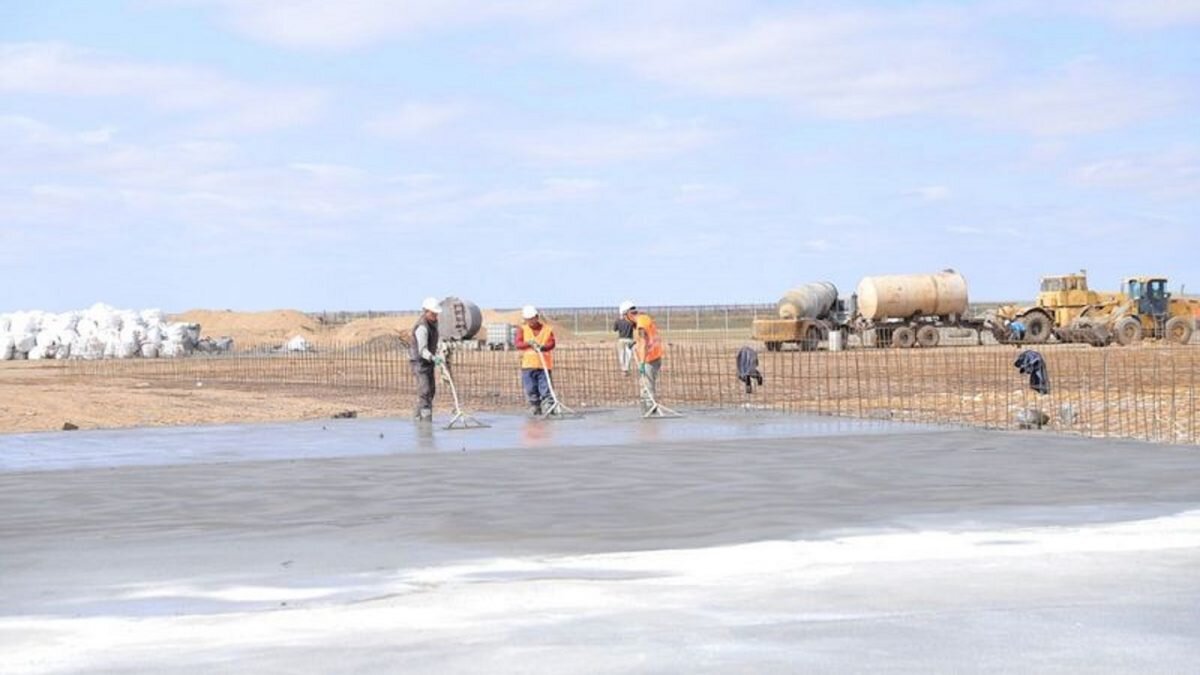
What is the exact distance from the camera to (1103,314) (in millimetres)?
52594

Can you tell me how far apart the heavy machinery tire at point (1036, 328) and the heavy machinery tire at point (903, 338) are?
352 cm

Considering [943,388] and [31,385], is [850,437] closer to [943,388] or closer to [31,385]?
[943,388]

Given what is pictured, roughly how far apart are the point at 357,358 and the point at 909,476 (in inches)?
1733

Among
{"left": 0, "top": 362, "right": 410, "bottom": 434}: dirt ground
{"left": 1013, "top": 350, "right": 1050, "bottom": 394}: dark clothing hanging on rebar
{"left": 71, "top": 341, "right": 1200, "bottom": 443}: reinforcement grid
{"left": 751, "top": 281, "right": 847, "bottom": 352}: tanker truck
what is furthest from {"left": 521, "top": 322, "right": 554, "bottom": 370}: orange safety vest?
{"left": 751, "top": 281, "right": 847, "bottom": 352}: tanker truck

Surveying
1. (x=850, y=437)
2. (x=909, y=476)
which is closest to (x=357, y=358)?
(x=850, y=437)

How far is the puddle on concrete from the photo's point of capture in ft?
55.3

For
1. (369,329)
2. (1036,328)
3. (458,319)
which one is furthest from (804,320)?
(369,329)

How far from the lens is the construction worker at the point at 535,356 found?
2212 centimetres

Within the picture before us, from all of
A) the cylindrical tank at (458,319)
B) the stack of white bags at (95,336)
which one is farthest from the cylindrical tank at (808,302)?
the stack of white bags at (95,336)

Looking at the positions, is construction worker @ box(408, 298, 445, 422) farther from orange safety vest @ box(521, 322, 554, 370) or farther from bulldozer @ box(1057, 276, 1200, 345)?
bulldozer @ box(1057, 276, 1200, 345)

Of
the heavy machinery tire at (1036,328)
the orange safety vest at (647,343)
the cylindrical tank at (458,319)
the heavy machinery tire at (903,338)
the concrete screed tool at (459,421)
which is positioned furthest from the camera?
the cylindrical tank at (458,319)

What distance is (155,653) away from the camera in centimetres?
690

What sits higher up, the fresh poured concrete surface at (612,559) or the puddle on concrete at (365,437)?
the puddle on concrete at (365,437)

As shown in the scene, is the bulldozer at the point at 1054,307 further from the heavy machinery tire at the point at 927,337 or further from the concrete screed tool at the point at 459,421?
the concrete screed tool at the point at 459,421
